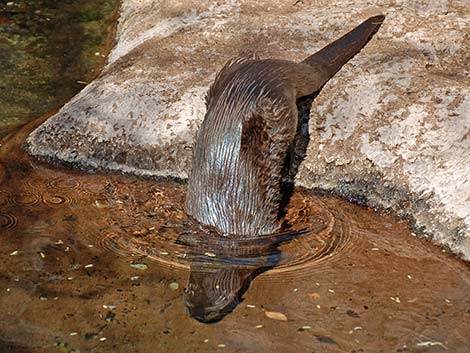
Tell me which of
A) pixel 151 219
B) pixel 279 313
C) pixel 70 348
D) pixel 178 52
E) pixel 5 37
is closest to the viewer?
pixel 70 348

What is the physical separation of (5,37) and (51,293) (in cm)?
348

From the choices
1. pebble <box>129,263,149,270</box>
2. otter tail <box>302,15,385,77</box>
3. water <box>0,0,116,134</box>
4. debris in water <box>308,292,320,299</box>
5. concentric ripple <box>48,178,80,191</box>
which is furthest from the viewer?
water <box>0,0,116,134</box>

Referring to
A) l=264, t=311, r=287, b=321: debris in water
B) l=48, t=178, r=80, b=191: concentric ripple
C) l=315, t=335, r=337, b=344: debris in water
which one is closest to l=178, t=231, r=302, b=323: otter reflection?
l=264, t=311, r=287, b=321: debris in water

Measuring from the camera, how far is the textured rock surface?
15.0 feet

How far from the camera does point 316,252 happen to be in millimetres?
4113

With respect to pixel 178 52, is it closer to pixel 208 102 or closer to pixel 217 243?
pixel 208 102

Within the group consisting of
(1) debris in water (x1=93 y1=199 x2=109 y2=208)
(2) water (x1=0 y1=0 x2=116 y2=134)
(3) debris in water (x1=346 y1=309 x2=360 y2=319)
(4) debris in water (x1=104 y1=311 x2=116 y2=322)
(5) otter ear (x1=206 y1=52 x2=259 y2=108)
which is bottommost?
(4) debris in water (x1=104 y1=311 x2=116 y2=322)

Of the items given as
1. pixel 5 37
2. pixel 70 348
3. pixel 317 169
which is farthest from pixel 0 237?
pixel 5 37

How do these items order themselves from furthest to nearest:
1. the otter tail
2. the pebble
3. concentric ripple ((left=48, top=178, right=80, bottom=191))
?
the otter tail, concentric ripple ((left=48, top=178, right=80, bottom=191)), the pebble

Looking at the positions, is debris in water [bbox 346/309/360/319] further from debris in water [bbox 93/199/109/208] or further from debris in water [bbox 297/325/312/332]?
debris in water [bbox 93/199/109/208]

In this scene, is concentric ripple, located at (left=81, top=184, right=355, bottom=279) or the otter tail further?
the otter tail

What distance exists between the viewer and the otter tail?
5.00 meters

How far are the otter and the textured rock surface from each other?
0.68 metres

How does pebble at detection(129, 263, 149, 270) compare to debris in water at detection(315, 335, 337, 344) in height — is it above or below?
below
